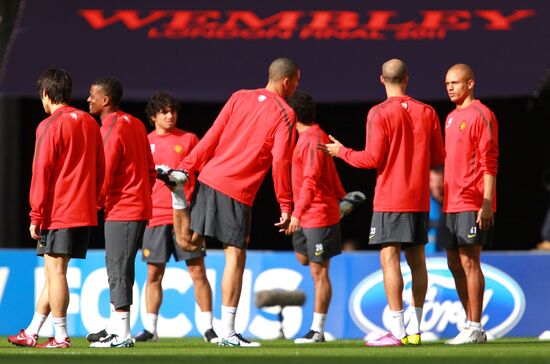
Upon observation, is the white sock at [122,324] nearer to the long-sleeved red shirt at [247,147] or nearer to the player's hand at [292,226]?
the long-sleeved red shirt at [247,147]

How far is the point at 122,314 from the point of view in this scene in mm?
9812

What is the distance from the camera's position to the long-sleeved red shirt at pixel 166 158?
11.6 m

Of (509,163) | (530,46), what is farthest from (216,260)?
(509,163)

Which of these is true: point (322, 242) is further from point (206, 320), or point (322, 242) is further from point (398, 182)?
point (398, 182)

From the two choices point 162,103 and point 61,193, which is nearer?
point 61,193

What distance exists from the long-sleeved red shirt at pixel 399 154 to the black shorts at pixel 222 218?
833 millimetres

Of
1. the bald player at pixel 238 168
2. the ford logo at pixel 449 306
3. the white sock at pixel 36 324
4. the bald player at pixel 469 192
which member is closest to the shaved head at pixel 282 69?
the bald player at pixel 238 168

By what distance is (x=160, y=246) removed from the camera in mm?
11523

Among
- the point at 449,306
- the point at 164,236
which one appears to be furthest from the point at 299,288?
the point at 164,236

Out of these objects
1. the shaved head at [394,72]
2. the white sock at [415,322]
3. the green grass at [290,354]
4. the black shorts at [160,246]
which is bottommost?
the green grass at [290,354]

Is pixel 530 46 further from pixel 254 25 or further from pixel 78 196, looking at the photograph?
pixel 78 196

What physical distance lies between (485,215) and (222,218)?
6.29ft

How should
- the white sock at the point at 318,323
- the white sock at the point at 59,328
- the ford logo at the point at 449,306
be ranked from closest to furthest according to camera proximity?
the white sock at the point at 59,328, the white sock at the point at 318,323, the ford logo at the point at 449,306

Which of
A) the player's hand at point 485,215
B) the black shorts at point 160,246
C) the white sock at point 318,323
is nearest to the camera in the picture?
the player's hand at point 485,215
